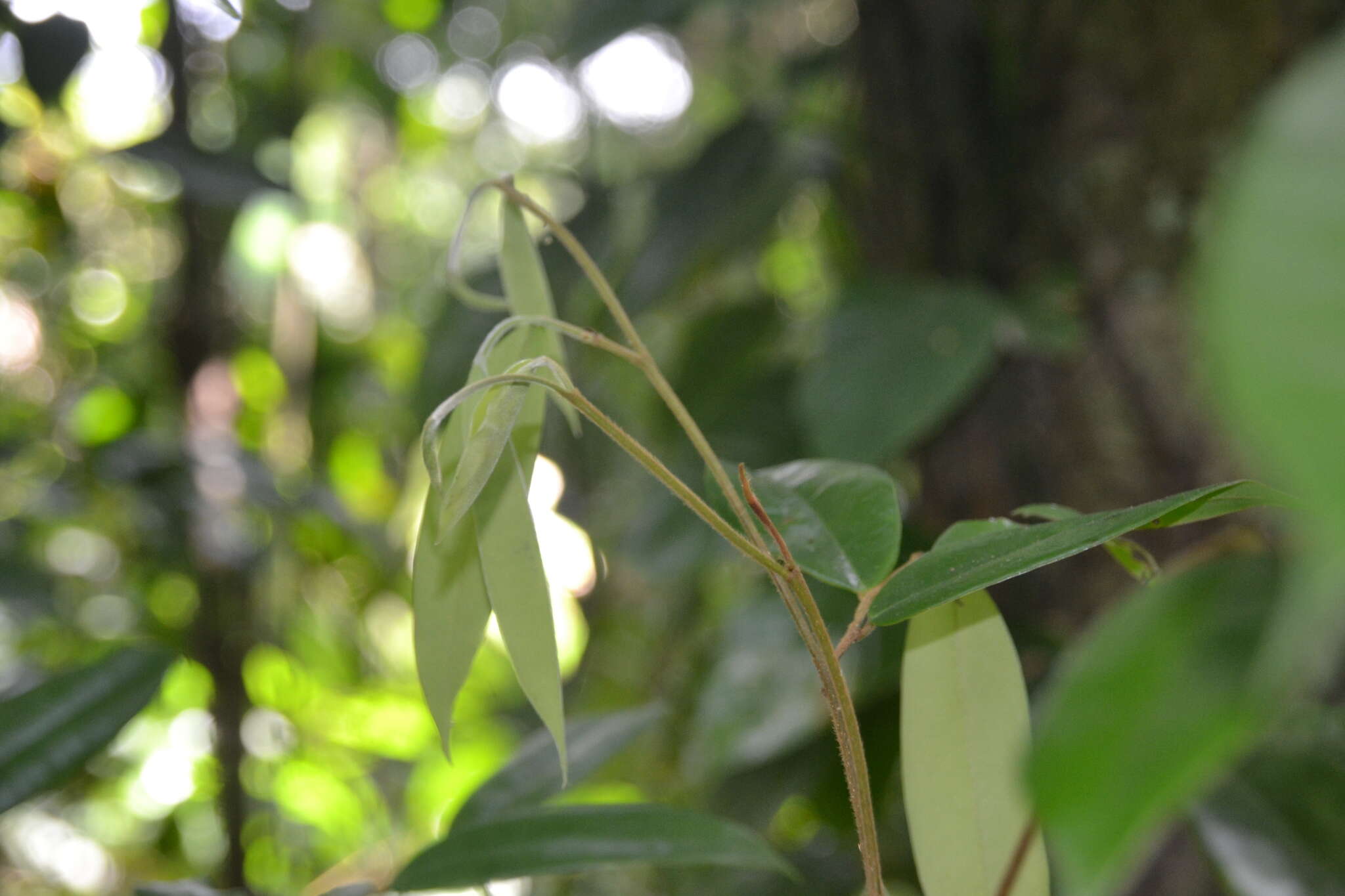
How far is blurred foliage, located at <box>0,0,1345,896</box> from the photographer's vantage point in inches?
21.6

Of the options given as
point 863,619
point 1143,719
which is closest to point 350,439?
point 863,619

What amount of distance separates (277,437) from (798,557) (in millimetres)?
873

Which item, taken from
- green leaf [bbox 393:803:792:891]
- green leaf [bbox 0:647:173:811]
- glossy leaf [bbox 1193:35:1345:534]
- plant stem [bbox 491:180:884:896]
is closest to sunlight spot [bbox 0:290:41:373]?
green leaf [bbox 0:647:173:811]

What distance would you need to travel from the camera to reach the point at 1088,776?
0.11m

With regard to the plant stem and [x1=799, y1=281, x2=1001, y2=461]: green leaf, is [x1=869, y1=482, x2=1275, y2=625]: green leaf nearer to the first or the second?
the plant stem

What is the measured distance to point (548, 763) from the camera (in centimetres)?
38

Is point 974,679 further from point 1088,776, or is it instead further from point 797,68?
point 797,68

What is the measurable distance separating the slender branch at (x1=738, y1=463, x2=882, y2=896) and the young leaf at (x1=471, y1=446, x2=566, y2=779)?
51 millimetres

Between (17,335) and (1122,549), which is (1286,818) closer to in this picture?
(1122,549)

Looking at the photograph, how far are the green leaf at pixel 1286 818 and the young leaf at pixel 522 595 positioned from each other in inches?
9.9

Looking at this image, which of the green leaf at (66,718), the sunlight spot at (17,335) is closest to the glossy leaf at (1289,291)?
the green leaf at (66,718)

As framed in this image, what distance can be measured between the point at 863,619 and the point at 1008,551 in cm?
4

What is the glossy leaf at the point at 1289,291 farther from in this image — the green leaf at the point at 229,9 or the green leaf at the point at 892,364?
the green leaf at the point at 892,364

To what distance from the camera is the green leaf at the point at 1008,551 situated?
18 cm
